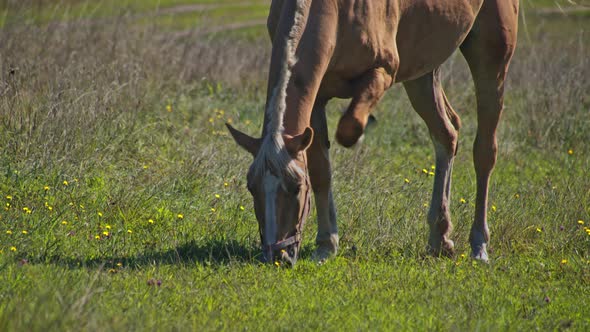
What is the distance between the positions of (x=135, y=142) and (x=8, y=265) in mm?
3260

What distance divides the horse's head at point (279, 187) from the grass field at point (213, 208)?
0.70ft

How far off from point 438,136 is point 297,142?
2.15 metres

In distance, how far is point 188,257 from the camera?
5535mm

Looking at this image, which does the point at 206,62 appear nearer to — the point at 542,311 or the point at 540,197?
the point at 540,197

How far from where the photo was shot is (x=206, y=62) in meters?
12.0

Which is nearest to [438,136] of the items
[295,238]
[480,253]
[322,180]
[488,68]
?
[488,68]

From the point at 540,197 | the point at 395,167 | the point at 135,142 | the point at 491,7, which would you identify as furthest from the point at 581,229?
the point at 135,142

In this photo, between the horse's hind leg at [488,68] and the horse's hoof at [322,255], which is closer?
the horse's hoof at [322,255]

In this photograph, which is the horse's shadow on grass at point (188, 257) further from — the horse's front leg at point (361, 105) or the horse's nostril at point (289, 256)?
the horse's front leg at point (361, 105)

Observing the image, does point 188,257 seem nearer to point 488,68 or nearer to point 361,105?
point 361,105

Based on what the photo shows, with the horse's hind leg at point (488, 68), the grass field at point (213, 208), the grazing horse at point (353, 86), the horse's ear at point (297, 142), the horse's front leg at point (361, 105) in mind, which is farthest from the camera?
the horse's hind leg at point (488, 68)

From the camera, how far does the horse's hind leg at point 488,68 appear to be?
6.62 meters

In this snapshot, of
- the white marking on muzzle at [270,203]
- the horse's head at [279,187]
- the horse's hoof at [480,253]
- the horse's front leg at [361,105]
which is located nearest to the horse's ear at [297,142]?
the horse's head at [279,187]

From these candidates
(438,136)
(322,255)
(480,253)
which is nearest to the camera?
(322,255)
